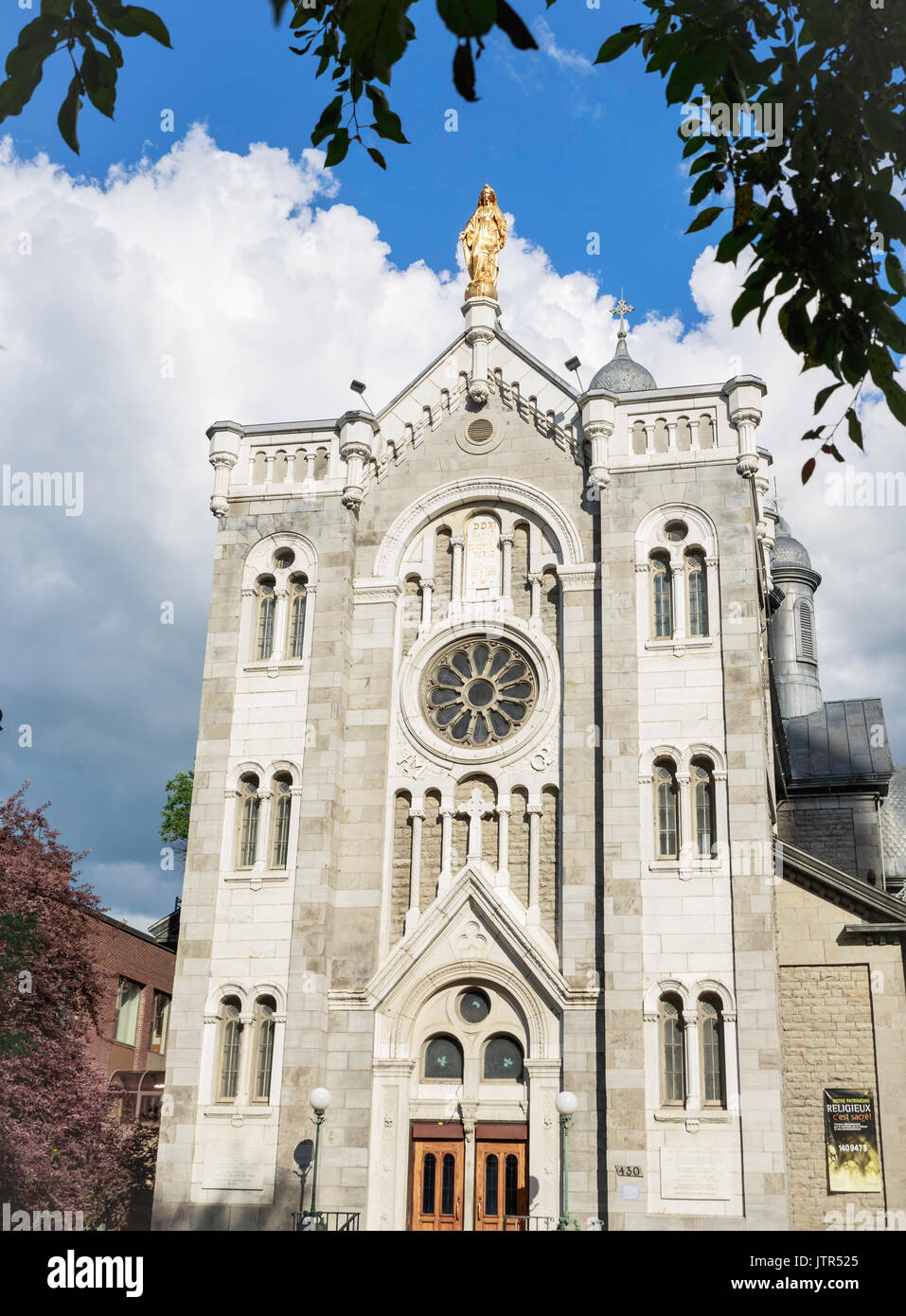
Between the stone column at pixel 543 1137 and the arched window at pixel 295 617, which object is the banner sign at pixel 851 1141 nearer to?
the stone column at pixel 543 1137

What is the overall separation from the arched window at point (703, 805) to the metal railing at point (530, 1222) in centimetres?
783

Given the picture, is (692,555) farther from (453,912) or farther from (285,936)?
(285,936)

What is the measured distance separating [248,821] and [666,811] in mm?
9616

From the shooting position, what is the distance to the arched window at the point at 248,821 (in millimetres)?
30094

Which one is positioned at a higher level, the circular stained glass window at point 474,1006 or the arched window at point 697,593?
the arched window at point 697,593

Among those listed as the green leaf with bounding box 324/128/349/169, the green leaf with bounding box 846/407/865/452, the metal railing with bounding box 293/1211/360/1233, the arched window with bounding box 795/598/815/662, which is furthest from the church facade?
the arched window with bounding box 795/598/815/662

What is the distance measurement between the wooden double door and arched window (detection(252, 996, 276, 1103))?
359cm

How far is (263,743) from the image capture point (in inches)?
1208

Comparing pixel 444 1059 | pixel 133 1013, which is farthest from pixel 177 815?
pixel 444 1059

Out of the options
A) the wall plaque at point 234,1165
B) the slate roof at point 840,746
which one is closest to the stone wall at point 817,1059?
the wall plaque at point 234,1165

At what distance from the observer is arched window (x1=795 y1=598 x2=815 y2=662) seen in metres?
61.8

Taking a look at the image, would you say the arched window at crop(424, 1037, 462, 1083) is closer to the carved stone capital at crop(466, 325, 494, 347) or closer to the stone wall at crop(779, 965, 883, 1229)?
the stone wall at crop(779, 965, 883, 1229)

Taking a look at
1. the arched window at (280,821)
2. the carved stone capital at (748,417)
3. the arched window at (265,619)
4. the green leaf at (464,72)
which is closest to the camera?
the green leaf at (464,72)

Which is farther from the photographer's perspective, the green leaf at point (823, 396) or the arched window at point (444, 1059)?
the arched window at point (444, 1059)
